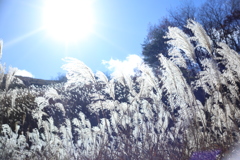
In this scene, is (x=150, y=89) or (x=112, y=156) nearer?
(x=112, y=156)

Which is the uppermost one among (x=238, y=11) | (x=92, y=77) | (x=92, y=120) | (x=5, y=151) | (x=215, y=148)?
(x=238, y=11)

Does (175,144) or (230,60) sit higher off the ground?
(230,60)

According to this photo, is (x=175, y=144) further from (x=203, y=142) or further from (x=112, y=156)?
(x=112, y=156)

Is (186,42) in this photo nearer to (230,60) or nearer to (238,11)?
(230,60)

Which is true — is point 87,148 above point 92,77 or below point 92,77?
below

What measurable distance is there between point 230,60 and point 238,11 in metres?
16.9

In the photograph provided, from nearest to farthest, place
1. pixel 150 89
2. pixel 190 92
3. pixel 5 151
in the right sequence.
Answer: pixel 190 92 → pixel 5 151 → pixel 150 89

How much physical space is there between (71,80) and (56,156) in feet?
3.62

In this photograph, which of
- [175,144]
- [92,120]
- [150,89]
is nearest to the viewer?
[175,144]

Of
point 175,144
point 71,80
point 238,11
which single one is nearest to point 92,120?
point 71,80

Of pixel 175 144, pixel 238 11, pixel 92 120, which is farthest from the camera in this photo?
pixel 238 11

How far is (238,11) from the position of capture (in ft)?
61.8

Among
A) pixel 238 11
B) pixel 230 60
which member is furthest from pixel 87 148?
pixel 238 11

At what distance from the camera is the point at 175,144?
353cm
